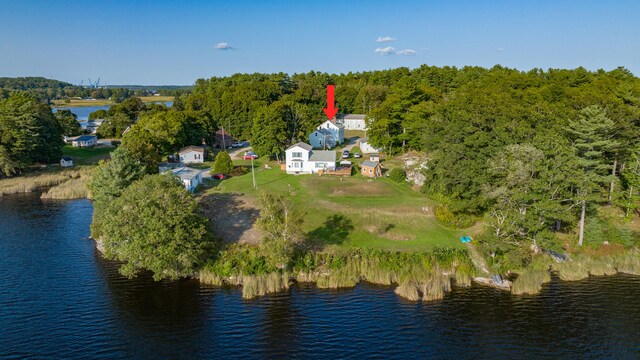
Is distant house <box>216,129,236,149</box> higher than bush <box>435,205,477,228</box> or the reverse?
higher

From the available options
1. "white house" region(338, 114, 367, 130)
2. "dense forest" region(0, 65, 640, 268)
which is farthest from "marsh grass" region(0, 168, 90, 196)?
"white house" region(338, 114, 367, 130)

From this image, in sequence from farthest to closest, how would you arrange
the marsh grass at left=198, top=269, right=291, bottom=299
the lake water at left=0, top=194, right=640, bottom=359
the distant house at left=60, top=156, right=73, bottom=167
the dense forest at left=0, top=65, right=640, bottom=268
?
the distant house at left=60, top=156, right=73, bottom=167 → the dense forest at left=0, top=65, right=640, bottom=268 → the marsh grass at left=198, top=269, right=291, bottom=299 → the lake water at left=0, top=194, right=640, bottom=359

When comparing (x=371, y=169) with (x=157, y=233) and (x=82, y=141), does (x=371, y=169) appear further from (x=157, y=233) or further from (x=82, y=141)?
(x=82, y=141)

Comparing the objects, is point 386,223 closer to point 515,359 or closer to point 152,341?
point 515,359

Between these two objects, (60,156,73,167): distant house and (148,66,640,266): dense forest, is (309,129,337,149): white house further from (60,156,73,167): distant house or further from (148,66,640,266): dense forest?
→ (60,156,73,167): distant house

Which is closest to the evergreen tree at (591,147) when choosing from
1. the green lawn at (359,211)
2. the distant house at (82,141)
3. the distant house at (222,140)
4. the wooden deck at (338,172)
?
the green lawn at (359,211)

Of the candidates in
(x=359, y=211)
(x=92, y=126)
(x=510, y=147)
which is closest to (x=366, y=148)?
(x=359, y=211)

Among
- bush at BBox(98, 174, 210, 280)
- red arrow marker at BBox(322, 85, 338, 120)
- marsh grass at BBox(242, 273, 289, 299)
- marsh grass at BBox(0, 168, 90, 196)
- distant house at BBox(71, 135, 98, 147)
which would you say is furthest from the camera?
red arrow marker at BBox(322, 85, 338, 120)
